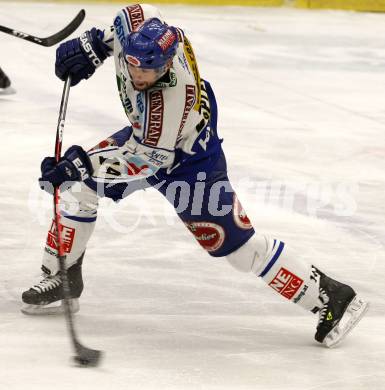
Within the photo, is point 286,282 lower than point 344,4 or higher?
higher

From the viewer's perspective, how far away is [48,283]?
396cm

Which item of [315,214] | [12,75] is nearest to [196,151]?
[315,214]

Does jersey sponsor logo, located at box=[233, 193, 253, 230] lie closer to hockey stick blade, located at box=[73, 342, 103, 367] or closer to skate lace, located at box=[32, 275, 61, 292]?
hockey stick blade, located at box=[73, 342, 103, 367]

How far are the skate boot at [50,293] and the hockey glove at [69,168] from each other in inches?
21.6

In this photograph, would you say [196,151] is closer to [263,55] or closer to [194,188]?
[194,188]

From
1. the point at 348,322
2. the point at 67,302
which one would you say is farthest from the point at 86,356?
the point at 348,322

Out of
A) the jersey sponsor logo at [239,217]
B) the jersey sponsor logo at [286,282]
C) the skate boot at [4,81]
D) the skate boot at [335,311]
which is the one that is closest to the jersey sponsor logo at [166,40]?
the jersey sponsor logo at [239,217]

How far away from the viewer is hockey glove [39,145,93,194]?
3.44 m

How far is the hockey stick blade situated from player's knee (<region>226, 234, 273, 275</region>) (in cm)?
58

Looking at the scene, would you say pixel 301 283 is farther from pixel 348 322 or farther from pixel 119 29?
pixel 119 29

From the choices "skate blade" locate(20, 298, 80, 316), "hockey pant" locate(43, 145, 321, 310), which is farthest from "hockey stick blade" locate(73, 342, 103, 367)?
"hockey pant" locate(43, 145, 321, 310)

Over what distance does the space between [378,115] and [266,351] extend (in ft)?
13.3

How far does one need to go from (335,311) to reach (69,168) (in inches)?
41.5

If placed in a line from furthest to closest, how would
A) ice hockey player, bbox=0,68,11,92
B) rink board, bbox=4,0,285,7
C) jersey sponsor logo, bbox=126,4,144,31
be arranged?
1. rink board, bbox=4,0,285,7
2. ice hockey player, bbox=0,68,11,92
3. jersey sponsor logo, bbox=126,4,144,31
